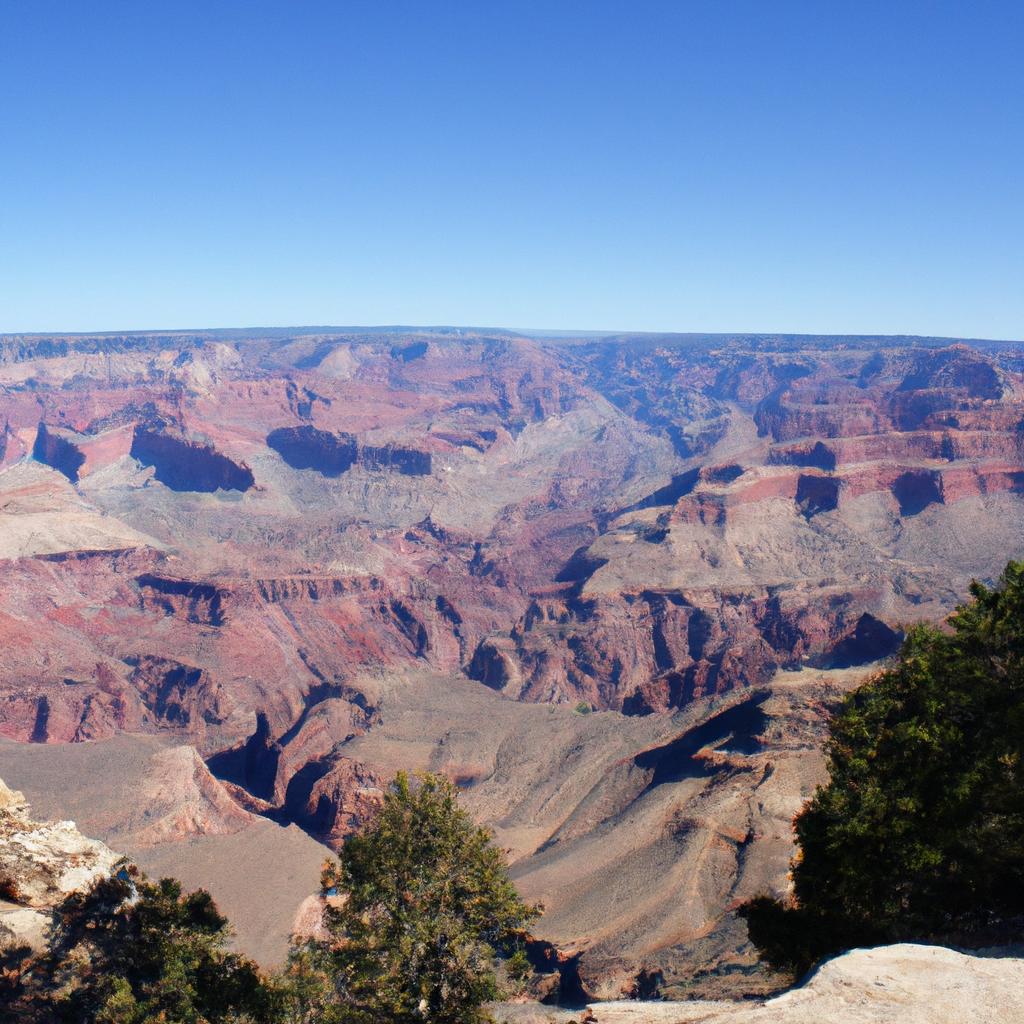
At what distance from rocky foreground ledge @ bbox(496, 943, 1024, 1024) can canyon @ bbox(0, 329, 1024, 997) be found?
38.8 feet

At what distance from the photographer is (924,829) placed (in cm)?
2303

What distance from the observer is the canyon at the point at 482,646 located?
47750 millimetres

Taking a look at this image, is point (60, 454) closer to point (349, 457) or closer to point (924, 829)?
point (349, 457)

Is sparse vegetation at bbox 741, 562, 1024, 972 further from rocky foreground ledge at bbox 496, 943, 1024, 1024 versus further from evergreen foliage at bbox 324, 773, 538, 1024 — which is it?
evergreen foliage at bbox 324, 773, 538, 1024

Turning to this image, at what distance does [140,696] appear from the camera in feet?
276

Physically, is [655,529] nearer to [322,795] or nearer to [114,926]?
[322,795]

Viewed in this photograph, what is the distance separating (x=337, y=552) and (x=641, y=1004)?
355 ft

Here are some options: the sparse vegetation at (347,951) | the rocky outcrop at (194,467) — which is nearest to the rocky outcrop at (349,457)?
the rocky outcrop at (194,467)

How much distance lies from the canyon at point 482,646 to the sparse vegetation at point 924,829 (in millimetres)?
6880

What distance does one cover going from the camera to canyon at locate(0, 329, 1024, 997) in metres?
47.8

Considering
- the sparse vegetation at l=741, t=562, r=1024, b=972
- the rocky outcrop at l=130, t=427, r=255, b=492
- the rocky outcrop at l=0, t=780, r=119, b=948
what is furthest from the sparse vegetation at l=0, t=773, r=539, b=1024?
the rocky outcrop at l=130, t=427, r=255, b=492

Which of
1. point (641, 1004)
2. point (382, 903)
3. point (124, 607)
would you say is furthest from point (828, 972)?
point (124, 607)

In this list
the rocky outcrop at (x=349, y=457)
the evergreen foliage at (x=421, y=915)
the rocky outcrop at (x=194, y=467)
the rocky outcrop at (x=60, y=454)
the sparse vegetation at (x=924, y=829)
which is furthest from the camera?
the rocky outcrop at (x=349, y=457)

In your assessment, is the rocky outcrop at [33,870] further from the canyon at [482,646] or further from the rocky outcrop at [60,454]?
the rocky outcrop at [60,454]
